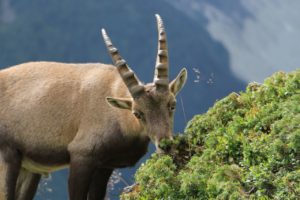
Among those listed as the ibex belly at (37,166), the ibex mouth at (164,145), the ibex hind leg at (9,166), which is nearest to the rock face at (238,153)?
the ibex mouth at (164,145)

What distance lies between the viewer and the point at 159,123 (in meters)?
11.1

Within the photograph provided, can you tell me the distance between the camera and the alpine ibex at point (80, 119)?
11.4 metres

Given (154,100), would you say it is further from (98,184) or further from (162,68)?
(98,184)

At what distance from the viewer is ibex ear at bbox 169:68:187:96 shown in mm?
11672

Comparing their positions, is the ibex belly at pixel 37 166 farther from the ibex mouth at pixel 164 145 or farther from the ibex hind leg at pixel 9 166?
the ibex mouth at pixel 164 145

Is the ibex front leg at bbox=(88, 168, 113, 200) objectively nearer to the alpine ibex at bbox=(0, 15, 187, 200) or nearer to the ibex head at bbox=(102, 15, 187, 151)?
the alpine ibex at bbox=(0, 15, 187, 200)

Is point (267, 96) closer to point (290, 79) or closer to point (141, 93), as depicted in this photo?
point (290, 79)

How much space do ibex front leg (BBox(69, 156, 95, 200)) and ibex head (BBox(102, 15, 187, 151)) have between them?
3.25 feet

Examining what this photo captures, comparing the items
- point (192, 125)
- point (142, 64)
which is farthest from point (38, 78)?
point (142, 64)

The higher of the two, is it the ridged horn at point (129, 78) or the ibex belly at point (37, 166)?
the ridged horn at point (129, 78)

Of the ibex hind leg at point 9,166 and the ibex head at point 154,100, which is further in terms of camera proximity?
the ibex hind leg at point 9,166

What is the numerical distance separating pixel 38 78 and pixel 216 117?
3.13 metres

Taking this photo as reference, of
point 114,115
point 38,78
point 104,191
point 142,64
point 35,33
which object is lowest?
point 104,191

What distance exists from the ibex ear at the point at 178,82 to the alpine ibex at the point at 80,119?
0.6 inches
